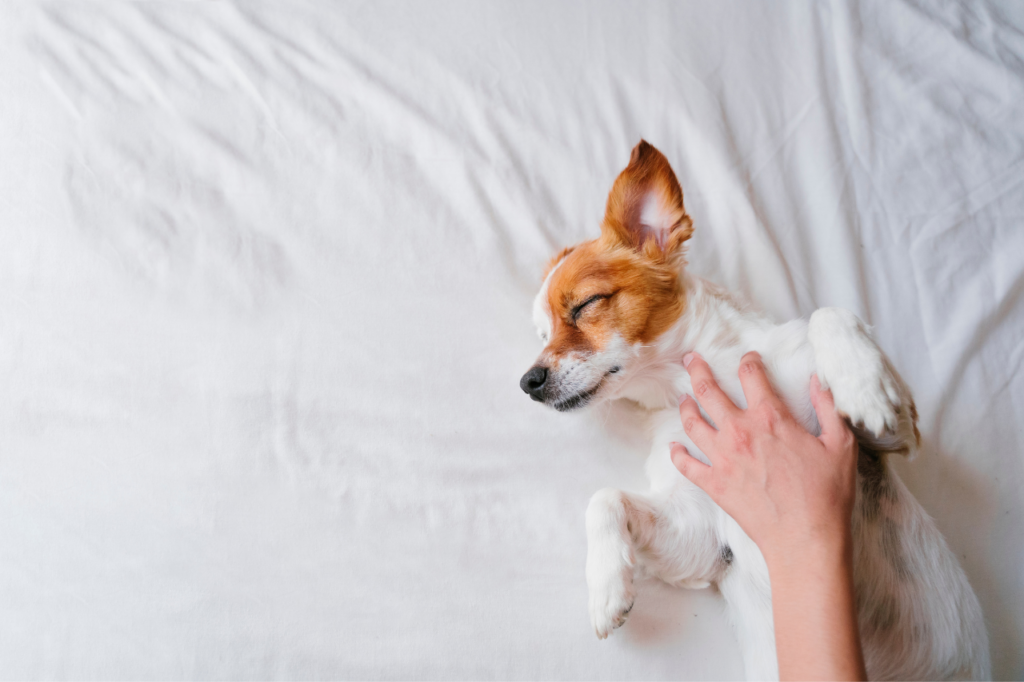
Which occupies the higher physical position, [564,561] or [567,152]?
[567,152]

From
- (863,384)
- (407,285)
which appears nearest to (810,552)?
(863,384)

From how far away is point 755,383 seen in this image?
1391mm

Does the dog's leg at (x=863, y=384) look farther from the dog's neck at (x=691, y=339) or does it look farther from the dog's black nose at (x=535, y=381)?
the dog's black nose at (x=535, y=381)

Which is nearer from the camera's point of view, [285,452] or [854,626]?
[854,626]

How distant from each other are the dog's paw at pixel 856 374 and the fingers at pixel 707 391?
201 mm

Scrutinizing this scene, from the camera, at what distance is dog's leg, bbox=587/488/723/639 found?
1.35 metres

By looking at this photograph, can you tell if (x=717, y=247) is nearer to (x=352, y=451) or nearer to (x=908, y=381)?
(x=908, y=381)

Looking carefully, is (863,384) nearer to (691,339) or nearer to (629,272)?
(691,339)

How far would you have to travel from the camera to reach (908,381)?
67.9 inches

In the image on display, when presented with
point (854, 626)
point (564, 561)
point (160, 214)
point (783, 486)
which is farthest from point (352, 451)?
point (854, 626)

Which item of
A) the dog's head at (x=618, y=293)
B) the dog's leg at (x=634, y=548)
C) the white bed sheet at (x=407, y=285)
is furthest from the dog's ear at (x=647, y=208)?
the dog's leg at (x=634, y=548)

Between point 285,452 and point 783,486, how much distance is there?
113 centimetres

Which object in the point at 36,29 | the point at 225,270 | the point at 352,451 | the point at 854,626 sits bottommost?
the point at 854,626

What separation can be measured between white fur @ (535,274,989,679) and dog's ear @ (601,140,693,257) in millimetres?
155
